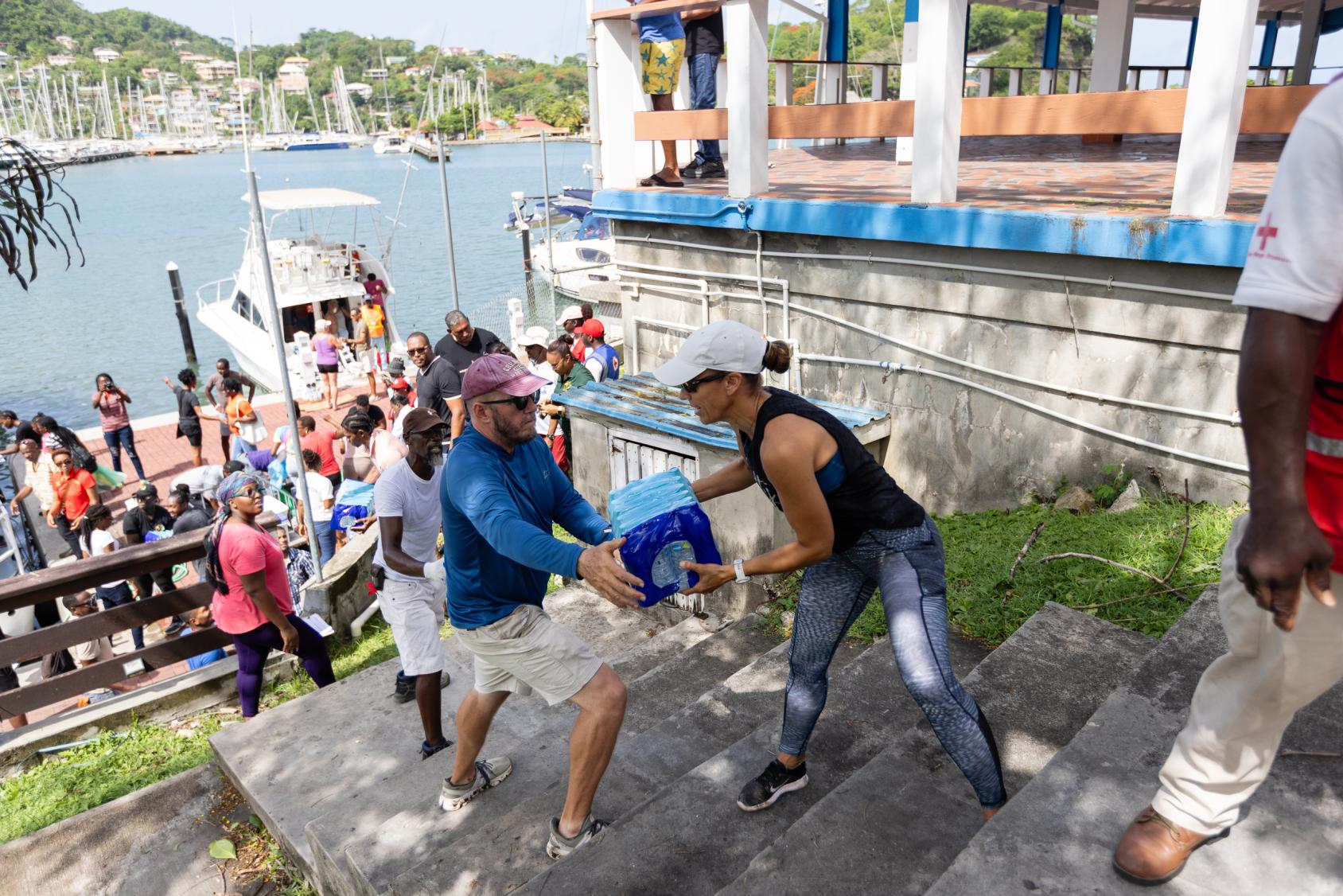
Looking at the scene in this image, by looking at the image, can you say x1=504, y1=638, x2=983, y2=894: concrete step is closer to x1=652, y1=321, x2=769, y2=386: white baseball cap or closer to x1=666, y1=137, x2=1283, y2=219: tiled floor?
x1=652, y1=321, x2=769, y2=386: white baseball cap

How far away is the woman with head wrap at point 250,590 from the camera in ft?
16.5

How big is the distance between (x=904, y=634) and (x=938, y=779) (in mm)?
617

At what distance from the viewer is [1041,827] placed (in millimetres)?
2391

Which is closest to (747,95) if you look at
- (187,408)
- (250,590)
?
(250,590)

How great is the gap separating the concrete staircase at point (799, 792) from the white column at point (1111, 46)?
9293mm

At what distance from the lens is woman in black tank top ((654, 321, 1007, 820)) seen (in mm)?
2867

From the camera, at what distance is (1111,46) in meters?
11.1

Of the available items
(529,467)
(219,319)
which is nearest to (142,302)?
(219,319)

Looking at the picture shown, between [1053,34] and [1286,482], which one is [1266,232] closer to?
[1286,482]

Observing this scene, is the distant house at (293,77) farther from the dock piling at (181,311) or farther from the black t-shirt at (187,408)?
the black t-shirt at (187,408)

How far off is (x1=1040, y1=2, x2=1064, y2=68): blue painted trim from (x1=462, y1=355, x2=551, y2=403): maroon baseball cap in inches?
549

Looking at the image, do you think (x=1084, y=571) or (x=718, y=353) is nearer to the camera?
(x=718, y=353)

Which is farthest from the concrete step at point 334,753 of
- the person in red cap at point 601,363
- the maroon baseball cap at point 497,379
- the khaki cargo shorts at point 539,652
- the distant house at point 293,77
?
the distant house at point 293,77

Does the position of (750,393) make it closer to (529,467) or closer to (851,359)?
(529,467)
